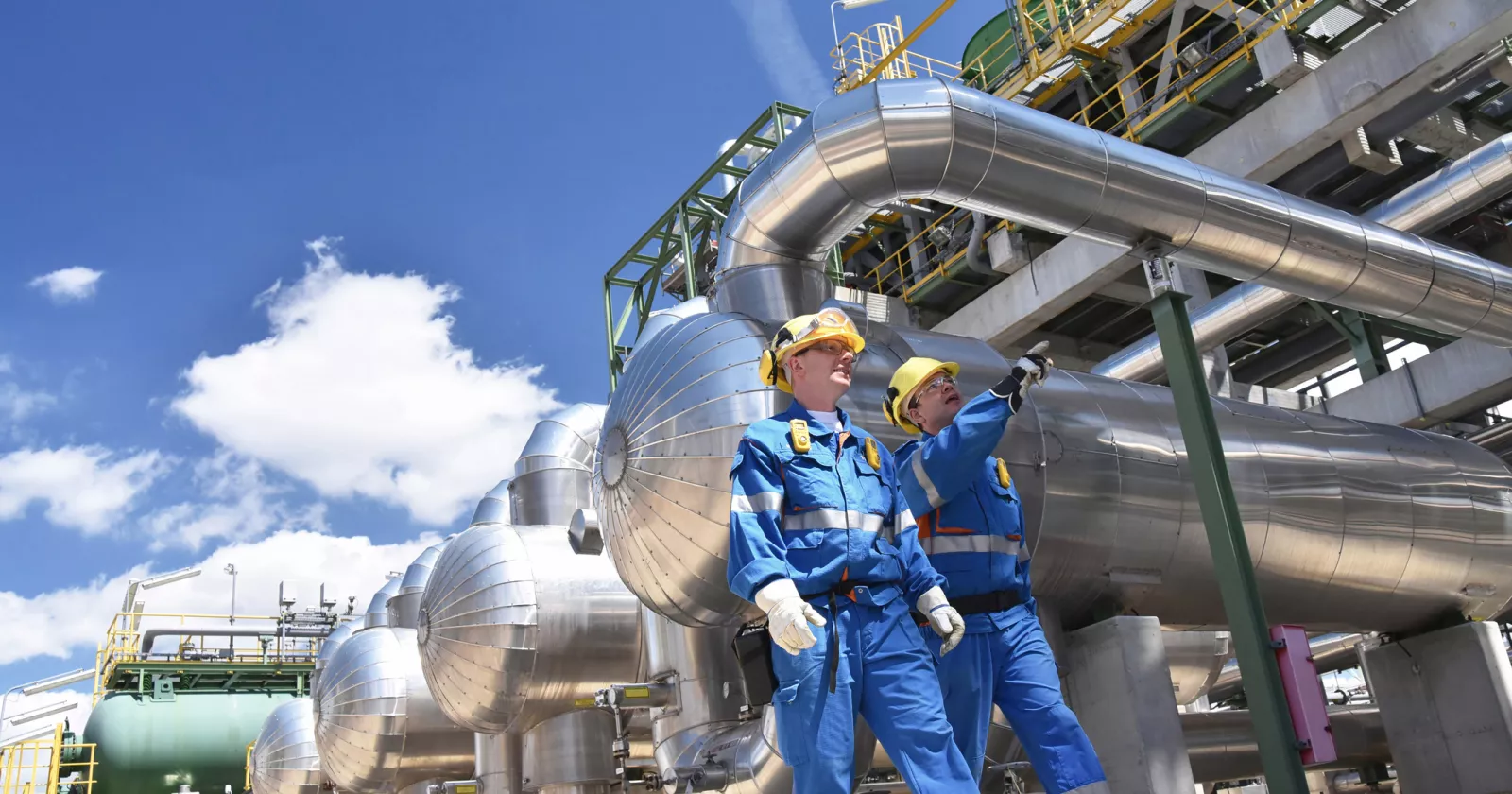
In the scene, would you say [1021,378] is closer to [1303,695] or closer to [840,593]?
[840,593]

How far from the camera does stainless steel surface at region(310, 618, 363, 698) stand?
10.6 meters

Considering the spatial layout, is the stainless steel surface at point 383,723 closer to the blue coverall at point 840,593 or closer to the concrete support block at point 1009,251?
the blue coverall at point 840,593

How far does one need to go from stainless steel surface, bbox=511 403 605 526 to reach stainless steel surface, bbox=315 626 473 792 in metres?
1.61

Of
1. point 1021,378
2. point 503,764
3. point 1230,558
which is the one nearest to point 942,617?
point 1021,378

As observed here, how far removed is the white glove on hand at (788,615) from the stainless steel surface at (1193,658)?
536 centimetres

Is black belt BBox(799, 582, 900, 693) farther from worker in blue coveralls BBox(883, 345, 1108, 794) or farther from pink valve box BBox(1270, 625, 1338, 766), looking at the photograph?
pink valve box BBox(1270, 625, 1338, 766)

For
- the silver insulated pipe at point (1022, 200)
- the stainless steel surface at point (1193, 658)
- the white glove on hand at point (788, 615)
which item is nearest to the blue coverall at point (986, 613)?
the white glove on hand at point (788, 615)

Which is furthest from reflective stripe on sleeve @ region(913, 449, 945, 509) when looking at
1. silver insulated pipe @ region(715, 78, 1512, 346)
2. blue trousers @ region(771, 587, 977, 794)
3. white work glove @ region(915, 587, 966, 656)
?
silver insulated pipe @ region(715, 78, 1512, 346)

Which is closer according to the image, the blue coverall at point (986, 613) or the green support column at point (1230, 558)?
the blue coverall at point (986, 613)

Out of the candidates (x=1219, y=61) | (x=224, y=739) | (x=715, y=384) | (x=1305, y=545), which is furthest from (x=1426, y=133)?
(x=224, y=739)

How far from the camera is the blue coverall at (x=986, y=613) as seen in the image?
13.0 ft

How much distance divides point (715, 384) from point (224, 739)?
1837 cm

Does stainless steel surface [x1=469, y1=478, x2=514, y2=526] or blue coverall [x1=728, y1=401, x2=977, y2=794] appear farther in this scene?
stainless steel surface [x1=469, y1=478, x2=514, y2=526]

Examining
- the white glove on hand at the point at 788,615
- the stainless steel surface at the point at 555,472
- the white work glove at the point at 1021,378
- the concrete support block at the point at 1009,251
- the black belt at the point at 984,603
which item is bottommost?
the white glove on hand at the point at 788,615
